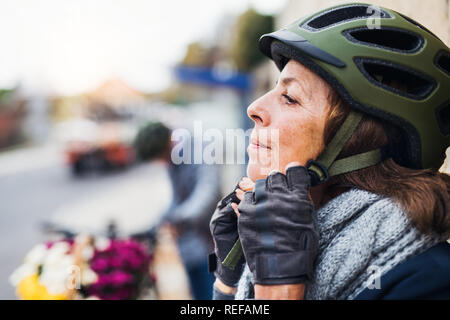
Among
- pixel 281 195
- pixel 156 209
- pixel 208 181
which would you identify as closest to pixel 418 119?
pixel 281 195

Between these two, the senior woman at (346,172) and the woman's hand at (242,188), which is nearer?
the senior woman at (346,172)

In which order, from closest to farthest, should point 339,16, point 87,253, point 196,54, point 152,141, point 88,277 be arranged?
point 339,16 → point 88,277 → point 87,253 → point 152,141 → point 196,54

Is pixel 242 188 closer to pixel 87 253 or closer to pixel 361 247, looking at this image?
pixel 361 247

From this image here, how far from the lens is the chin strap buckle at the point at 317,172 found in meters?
1.28

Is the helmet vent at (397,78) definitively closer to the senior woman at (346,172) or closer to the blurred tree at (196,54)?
the senior woman at (346,172)

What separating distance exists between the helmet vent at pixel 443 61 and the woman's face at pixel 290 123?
1.68ft

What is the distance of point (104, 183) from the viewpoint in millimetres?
10930

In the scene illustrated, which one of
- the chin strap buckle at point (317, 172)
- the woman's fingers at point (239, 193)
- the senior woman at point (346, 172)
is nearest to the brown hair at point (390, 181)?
the senior woman at point (346, 172)

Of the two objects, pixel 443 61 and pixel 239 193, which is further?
pixel 443 61

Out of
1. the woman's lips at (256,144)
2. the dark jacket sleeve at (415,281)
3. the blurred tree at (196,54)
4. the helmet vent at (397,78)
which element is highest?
the blurred tree at (196,54)

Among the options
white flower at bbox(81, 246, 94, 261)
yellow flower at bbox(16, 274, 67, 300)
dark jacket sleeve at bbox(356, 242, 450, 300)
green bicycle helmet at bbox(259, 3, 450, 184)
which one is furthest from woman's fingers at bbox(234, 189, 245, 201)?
white flower at bbox(81, 246, 94, 261)

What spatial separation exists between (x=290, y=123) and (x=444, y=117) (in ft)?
2.36

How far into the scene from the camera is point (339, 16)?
1.44 metres

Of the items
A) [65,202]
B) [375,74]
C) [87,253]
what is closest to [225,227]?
[375,74]
